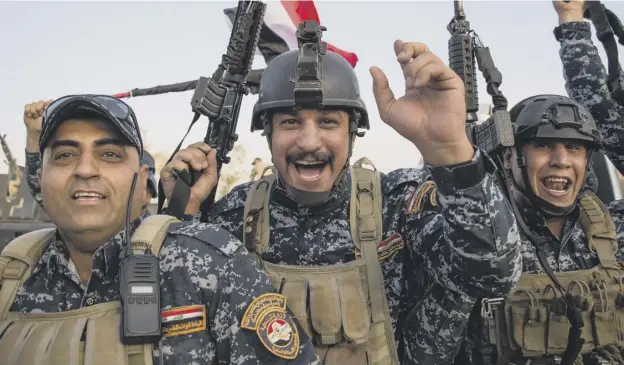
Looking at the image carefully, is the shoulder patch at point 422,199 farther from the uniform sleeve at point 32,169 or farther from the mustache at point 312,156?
the uniform sleeve at point 32,169

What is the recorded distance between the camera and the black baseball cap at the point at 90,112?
219cm

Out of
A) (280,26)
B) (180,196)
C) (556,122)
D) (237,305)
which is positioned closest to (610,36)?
(556,122)

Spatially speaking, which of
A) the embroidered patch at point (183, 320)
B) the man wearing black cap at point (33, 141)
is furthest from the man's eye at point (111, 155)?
the man wearing black cap at point (33, 141)

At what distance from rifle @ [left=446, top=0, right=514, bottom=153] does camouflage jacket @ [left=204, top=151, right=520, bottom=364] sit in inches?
15.0

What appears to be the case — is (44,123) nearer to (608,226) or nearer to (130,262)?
(130,262)

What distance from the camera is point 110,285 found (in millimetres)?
2139

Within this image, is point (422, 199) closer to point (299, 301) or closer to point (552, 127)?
point (299, 301)

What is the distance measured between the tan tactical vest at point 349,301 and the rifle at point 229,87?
107cm

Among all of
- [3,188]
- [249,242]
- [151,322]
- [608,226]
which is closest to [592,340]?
[608,226]

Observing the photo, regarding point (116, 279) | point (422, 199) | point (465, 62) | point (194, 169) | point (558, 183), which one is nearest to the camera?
point (116, 279)

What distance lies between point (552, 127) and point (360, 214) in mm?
1702

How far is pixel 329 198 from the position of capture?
3.09 metres

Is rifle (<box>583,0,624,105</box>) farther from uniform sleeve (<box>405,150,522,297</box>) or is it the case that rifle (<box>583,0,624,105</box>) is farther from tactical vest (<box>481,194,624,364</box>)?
uniform sleeve (<box>405,150,522,297</box>)

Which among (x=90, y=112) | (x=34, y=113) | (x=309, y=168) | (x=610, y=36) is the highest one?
(x=610, y=36)
